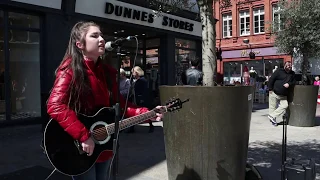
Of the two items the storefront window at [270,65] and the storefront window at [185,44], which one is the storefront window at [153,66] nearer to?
the storefront window at [185,44]

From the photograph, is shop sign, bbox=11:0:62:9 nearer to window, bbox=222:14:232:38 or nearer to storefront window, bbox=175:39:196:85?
storefront window, bbox=175:39:196:85

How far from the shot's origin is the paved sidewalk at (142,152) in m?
4.76

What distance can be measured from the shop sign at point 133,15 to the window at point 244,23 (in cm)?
1560

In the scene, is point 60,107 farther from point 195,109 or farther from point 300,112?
point 300,112

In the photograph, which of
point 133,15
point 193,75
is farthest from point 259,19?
point 193,75

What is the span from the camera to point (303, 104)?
873cm

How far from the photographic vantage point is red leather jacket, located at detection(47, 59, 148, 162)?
2186 mm

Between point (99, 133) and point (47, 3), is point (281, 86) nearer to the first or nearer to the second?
point (47, 3)

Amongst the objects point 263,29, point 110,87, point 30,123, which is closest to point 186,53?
point 30,123

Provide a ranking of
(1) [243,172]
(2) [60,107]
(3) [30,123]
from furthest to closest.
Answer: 1. (3) [30,123]
2. (1) [243,172]
3. (2) [60,107]

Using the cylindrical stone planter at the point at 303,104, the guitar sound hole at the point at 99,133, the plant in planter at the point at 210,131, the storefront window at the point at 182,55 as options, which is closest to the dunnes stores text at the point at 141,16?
the storefront window at the point at 182,55

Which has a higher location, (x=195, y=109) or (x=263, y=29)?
(x=263, y=29)

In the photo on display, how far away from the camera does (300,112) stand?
8758 mm

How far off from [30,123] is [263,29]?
22935 millimetres
